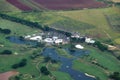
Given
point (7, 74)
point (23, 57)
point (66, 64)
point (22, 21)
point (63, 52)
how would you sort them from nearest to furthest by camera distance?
point (7, 74) → point (66, 64) → point (23, 57) → point (63, 52) → point (22, 21)

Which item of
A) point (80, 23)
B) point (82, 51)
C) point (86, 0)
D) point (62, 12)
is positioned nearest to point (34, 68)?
point (82, 51)

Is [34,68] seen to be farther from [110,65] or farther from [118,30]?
[118,30]

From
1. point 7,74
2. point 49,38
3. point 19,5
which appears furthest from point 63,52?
point 19,5

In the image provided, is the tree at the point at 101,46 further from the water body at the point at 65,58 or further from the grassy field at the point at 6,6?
the grassy field at the point at 6,6

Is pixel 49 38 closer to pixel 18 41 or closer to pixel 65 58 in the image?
pixel 18 41

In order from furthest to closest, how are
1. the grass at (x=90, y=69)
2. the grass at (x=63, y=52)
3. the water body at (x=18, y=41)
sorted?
the water body at (x=18, y=41) < the grass at (x=63, y=52) < the grass at (x=90, y=69)

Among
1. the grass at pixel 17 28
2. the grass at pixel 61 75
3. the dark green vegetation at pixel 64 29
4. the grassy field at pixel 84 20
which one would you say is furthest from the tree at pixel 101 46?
the grass at pixel 17 28

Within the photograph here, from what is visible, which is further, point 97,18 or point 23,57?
point 97,18
